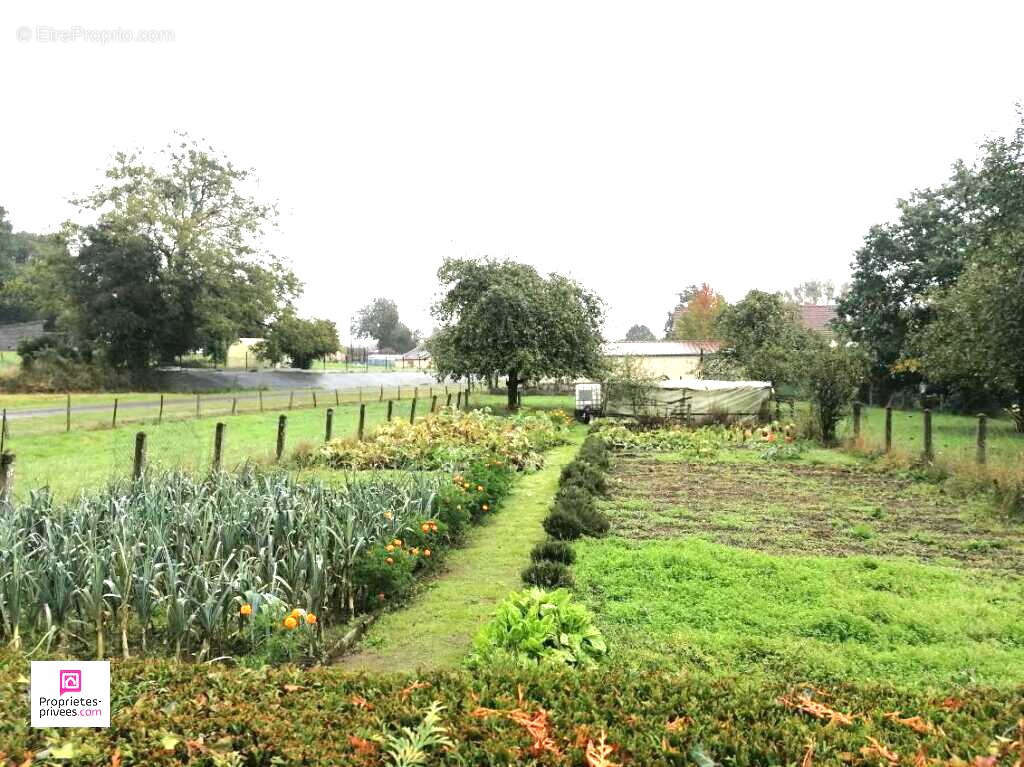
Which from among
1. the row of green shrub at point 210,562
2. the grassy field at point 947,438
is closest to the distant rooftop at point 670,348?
the grassy field at point 947,438

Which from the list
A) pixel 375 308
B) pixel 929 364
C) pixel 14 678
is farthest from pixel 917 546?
pixel 375 308

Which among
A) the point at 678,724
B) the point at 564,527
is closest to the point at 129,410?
the point at 564,527

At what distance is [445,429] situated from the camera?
14.8 metres

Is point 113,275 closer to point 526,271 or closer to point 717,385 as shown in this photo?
point 526,271

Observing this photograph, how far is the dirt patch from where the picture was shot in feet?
24.1

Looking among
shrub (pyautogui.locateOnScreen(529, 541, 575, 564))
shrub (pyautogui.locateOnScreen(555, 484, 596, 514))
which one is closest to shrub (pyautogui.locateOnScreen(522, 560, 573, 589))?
shrub (pyautogui.locateOnScreen(529, 541, 575, 564))

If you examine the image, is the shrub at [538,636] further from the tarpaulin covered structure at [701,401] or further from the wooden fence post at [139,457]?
the tarpaulin covered structure at [701,401]

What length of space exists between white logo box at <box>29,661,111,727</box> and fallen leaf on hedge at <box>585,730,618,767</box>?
1704mm

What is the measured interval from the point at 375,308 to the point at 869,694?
10434 centimetres

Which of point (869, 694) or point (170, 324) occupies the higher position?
point (170, 324)

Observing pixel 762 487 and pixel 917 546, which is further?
pixel 762 487

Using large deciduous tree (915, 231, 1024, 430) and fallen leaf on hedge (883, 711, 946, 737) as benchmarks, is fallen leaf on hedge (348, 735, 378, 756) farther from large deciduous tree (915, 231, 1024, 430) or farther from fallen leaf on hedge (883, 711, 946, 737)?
large deciduous tree (915, 231, 1024, 430)

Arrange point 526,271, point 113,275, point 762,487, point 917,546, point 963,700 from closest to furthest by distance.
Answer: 1. point 963,700
2. point 917,546
3. point 762,487
4. point 526,271
5. point 113,275

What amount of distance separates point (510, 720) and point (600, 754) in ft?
1.27
